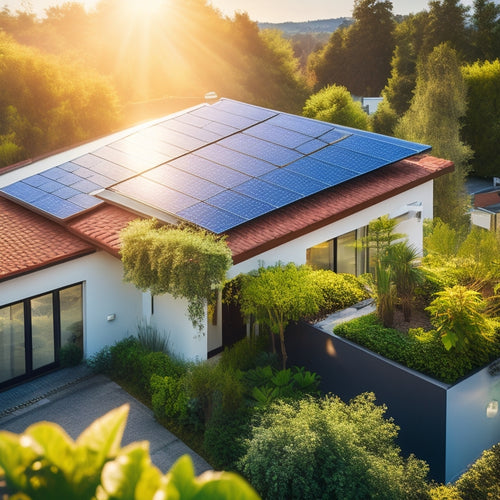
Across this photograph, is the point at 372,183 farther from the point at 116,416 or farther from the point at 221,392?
the point at 116,416

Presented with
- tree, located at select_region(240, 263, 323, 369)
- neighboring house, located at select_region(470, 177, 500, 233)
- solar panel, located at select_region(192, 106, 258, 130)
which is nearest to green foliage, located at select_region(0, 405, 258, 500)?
tree, located at select_region(240, 263, 323, 369)

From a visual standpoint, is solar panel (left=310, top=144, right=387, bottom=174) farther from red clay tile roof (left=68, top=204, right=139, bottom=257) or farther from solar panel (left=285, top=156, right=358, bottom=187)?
red clay tile roof (left=68, top=204, right=139, bottom=257)

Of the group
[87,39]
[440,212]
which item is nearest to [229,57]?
[87,39]

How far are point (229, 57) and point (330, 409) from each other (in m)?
70.7

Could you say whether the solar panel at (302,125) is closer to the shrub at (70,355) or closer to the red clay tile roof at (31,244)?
the red clay tile roof at (31,244)

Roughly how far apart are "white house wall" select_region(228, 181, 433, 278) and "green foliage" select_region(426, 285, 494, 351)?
455cm

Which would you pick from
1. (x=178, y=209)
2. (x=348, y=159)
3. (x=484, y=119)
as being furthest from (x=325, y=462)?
(x=484, y=119)

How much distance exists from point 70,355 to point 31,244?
9.86 ft

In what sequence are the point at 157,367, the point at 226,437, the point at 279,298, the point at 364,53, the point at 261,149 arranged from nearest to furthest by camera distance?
the point at 226,437 → the point at 279,298 → the point at 157,367 → the point at 261,149 → the point at 364,53

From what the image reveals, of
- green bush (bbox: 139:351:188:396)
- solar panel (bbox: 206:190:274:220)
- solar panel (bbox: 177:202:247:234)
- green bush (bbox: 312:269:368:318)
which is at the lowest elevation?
green bush (bbox: 139:351:188:396)

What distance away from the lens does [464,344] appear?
15.3 metres

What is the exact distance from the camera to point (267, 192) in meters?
19.5

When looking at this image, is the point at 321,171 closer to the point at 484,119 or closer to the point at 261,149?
the point at 261,149

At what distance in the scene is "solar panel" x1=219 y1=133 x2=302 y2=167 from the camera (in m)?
21.3
